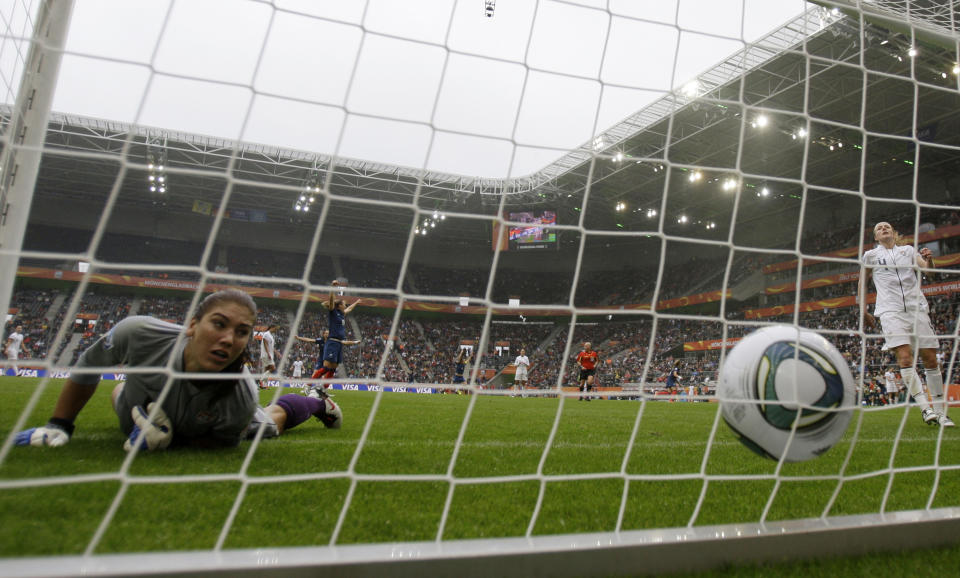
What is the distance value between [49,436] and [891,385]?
1596 centimetres

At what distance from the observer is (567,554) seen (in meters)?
1.24

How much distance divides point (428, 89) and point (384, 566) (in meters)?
1.69

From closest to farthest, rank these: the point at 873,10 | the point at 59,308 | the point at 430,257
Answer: the point at 873,10 < the point at 59,308 < the point at 430,257

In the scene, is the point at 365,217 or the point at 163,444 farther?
the point at 365,217

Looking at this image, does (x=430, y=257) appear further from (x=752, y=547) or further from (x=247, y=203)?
(x=752, y=547)

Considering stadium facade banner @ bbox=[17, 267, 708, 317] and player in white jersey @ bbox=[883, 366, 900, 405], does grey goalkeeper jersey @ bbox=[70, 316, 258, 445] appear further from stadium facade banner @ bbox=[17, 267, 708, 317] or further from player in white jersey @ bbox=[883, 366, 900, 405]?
player in white jersey @ bbox=[883, 366, 900, 405]

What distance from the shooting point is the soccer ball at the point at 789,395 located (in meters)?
1.98

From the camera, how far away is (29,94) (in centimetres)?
181

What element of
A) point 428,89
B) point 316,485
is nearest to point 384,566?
point 316,485

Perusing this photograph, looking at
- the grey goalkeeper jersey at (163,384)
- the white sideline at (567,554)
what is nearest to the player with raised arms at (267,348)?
the grey goalkeeper jersey at (163,384)

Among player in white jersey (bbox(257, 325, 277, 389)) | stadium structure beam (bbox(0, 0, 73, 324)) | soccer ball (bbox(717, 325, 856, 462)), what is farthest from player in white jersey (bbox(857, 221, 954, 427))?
player in white jersey (bbox(257, 325, 277, 389))

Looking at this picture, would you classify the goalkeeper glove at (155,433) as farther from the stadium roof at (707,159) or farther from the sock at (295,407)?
the stadium roof at (707,159)

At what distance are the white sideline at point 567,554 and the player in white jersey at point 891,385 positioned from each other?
14.1 m

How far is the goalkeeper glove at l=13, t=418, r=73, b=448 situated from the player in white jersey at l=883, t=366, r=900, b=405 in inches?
622
